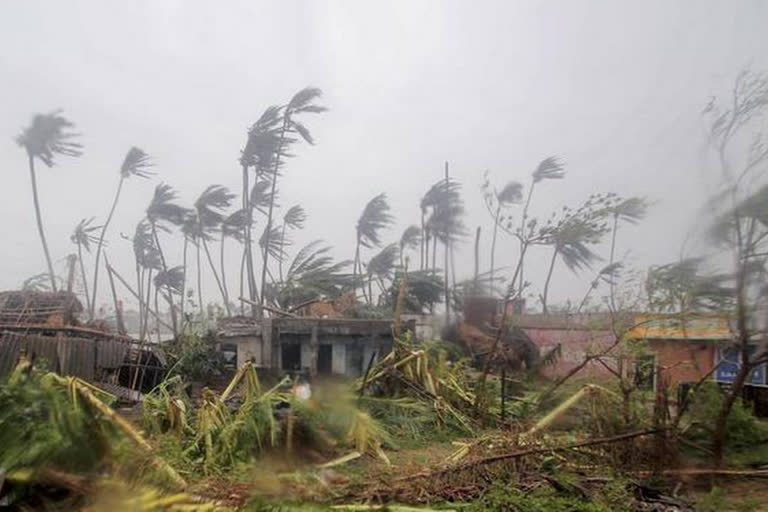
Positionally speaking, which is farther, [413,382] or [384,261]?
[384,261]

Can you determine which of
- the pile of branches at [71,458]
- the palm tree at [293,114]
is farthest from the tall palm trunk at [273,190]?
the pile of branches at [71,458]

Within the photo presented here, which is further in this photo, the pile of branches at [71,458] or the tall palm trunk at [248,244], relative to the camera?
the tall palm trunk at [248,244]

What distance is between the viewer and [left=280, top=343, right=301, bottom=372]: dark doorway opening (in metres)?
13.3

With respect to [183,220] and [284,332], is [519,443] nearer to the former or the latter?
[284,332]

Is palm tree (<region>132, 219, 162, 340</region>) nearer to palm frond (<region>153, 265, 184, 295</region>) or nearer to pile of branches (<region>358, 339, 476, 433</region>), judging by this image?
palm frond (<region>153, 265, 184, 295</region>)

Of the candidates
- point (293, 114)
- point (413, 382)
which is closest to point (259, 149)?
point (293, 114)

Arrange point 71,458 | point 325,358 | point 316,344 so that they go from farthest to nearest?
point 325,358, point 316,344, point 71,458

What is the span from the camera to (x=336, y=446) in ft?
26.3

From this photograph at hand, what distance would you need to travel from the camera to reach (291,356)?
13.4 meters

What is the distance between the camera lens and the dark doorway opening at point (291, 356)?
525 inches

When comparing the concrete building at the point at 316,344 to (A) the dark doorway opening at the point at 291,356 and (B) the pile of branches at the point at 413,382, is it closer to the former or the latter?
(A) the dark doorway opening at the point at 291,356

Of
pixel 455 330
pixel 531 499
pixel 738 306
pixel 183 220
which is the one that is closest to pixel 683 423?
pixel 738 306

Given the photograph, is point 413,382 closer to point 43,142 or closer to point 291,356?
point 291,356

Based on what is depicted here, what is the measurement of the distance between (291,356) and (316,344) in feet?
2.50
